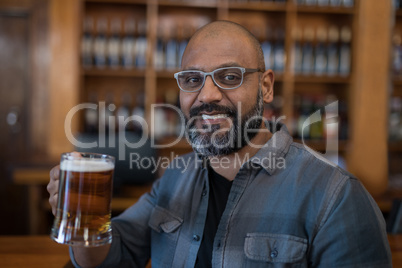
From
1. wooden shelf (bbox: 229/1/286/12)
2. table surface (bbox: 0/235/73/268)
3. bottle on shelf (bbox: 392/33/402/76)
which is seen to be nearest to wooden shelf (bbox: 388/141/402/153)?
bottle on shelf (bbox: 392/33/402/76)

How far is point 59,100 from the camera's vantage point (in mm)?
3324

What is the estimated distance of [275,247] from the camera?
103cm

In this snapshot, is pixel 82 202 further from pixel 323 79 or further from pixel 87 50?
pixel 323 79

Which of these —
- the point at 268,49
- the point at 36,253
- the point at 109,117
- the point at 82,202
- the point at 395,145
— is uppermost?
the point at 268,49

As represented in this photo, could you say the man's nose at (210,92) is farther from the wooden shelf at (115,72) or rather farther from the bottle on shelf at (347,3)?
the bottle on shelf at (347,3)

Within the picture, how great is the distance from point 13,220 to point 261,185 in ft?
11.3

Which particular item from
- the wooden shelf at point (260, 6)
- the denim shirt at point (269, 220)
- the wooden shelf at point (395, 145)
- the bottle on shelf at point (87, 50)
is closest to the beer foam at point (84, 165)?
the denim shirt at point (269, 220)

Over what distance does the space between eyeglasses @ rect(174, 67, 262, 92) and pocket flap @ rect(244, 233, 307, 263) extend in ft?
1.31

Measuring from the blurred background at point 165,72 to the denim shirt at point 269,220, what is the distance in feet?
6.55

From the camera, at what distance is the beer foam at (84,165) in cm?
88

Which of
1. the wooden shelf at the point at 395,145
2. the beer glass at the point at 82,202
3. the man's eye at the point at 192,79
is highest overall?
the man's eye at the point at 192,79

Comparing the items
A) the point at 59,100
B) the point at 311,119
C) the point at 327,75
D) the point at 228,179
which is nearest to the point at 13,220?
the point at 59,100

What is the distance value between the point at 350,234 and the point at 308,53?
2.81 metres

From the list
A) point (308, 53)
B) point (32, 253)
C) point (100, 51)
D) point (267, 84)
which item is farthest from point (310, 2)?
point (32, 253)
